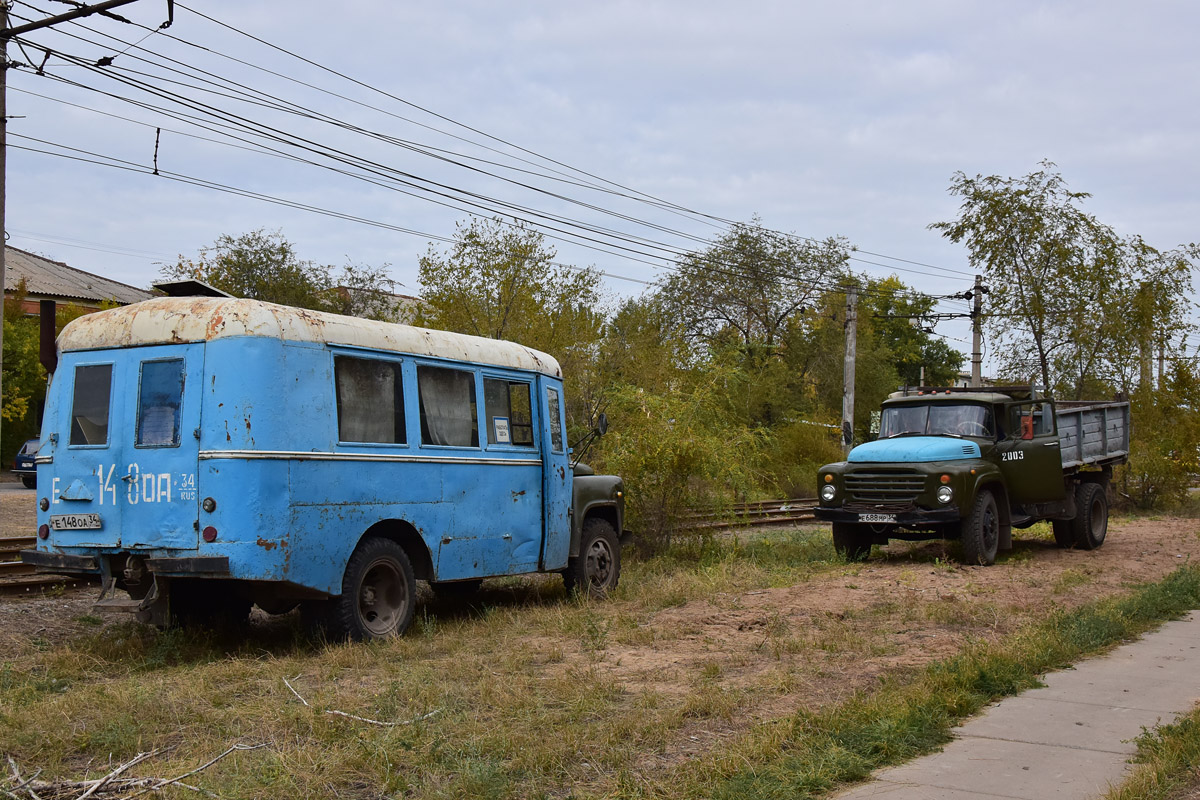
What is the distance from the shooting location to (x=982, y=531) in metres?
14.1

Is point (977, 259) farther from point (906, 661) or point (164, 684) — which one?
point (164, 684)

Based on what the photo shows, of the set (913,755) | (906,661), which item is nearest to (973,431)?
(906,661)

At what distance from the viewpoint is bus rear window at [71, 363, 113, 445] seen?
28.0 ft

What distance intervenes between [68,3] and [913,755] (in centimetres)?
1366

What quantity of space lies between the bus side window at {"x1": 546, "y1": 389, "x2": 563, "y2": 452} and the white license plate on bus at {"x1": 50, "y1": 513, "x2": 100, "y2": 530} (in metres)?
4.41

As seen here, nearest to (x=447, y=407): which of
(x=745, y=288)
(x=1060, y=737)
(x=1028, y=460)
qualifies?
(x=1060, y=737)

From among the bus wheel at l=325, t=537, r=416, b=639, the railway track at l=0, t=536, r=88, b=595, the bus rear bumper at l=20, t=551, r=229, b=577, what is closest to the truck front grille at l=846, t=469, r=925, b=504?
the bus wheel at l=325, t=537, r=416, b=639

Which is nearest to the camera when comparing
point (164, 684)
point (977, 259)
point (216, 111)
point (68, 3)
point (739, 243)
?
point (164, 684)

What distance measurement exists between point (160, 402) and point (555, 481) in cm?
419

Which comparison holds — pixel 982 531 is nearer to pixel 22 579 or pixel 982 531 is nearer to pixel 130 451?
pixel 130 451

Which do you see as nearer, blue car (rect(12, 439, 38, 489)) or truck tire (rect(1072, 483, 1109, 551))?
truck tire (rect(1072, 483, 1109, 551))

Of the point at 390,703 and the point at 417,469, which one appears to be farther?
the point at 417,469

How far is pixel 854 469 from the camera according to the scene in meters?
14.5

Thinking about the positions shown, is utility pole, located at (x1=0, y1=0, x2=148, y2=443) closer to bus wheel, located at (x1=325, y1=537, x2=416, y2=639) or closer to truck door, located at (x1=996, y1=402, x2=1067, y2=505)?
bus wheel, located at (x1=325, y1=537, x2=416, y2=639)
